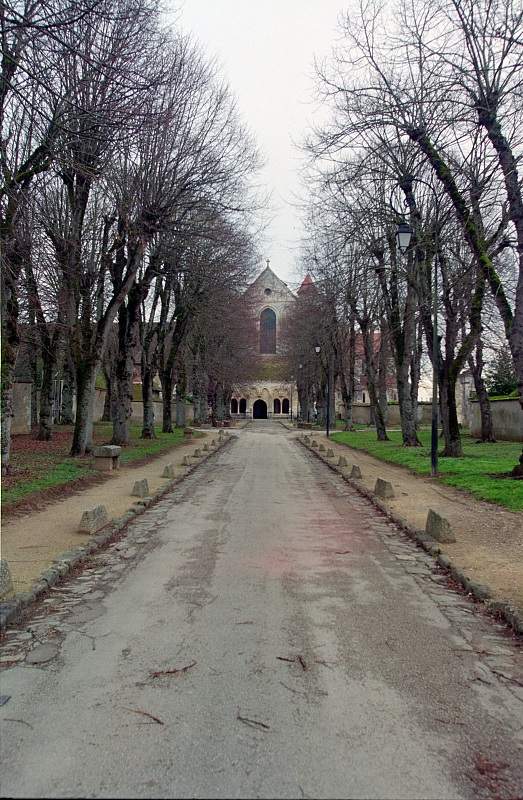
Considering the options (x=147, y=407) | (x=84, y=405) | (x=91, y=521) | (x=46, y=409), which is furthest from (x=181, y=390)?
(x=91, y=521)

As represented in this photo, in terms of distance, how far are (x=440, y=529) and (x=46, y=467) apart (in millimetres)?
10578

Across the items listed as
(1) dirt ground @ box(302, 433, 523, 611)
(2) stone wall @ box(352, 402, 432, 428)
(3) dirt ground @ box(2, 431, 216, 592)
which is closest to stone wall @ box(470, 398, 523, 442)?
(1) dirt ground @ box(302, 433, 523, 611)

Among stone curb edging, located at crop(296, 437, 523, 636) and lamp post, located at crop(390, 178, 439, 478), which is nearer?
stone curb edging, located at crop(296, 437, 523, 636)

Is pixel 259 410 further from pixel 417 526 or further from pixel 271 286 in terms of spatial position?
pixel 417 526

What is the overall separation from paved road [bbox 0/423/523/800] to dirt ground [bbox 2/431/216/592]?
60 centimetres

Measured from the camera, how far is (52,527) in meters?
9.48

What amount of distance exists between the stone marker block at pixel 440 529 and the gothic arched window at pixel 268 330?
249ft

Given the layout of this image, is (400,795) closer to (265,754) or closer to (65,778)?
(265,754)

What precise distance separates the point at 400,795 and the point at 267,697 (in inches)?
46.3

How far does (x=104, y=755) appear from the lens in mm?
3256

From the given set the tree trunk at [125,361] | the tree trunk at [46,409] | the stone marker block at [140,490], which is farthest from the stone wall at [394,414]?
the stone marker block at [140,490]

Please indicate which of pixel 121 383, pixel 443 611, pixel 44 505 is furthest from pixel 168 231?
pixel 443 611

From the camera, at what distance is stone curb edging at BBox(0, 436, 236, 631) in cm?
559

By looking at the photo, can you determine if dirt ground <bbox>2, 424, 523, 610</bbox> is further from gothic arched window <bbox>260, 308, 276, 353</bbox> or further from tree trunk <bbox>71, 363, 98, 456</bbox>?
gothic arched window <bbox>260, 308, 276, 353</bbox>
